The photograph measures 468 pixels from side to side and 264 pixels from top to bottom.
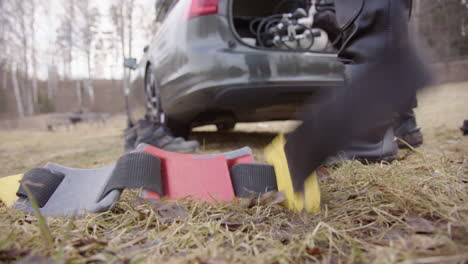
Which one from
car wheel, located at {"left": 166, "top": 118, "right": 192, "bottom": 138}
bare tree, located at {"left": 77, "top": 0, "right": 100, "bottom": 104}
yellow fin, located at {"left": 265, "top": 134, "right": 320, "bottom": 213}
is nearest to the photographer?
yellow fin, located at {"left": 265, "top": 134, "right": 320, "bottom": 213}

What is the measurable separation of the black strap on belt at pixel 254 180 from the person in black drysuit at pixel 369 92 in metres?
0.31

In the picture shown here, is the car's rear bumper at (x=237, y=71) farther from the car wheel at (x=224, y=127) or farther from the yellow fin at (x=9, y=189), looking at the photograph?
the car wheel at (x=224, y=127)

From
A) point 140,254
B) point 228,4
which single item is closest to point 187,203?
point 140,254

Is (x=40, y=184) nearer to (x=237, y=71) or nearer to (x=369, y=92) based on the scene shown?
(x=369, y=92)

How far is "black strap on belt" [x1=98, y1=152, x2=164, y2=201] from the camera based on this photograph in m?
1.06

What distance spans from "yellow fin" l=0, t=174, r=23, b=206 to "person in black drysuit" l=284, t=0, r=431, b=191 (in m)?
1.14

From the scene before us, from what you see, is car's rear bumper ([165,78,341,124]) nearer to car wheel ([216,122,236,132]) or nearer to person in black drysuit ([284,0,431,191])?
person in black drysuit ([284,0,431,191])

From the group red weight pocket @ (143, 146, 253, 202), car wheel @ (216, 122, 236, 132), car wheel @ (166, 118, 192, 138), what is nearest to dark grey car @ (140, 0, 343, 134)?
car wheel @ (166, 118, 192, 138)

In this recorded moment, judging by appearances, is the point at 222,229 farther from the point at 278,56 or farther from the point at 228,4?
the point at 228,4

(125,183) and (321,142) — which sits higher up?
(321,142)

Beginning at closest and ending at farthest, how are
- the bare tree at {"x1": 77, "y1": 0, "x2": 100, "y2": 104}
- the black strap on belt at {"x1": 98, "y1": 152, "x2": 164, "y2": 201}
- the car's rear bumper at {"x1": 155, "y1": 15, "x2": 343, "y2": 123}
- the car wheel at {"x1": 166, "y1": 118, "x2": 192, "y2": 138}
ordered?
the black strap on belt at {"x1": 98, "y1": 152, "x2": 164, "y2": 201}, the car's rear bumper at {"x1": 155, "y1": 15, "x2": 343, "y2": 123}, the car wheel at {"x1": 166, "y1": 118, "x2": 192, "y2": 138}, the bare tree at {"x1": 77, "y1": 0, "x2": 100, "y2": 104}

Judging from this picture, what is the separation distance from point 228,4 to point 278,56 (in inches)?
19.5

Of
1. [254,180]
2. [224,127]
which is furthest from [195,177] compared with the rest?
[224,127]

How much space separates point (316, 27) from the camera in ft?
8.22
